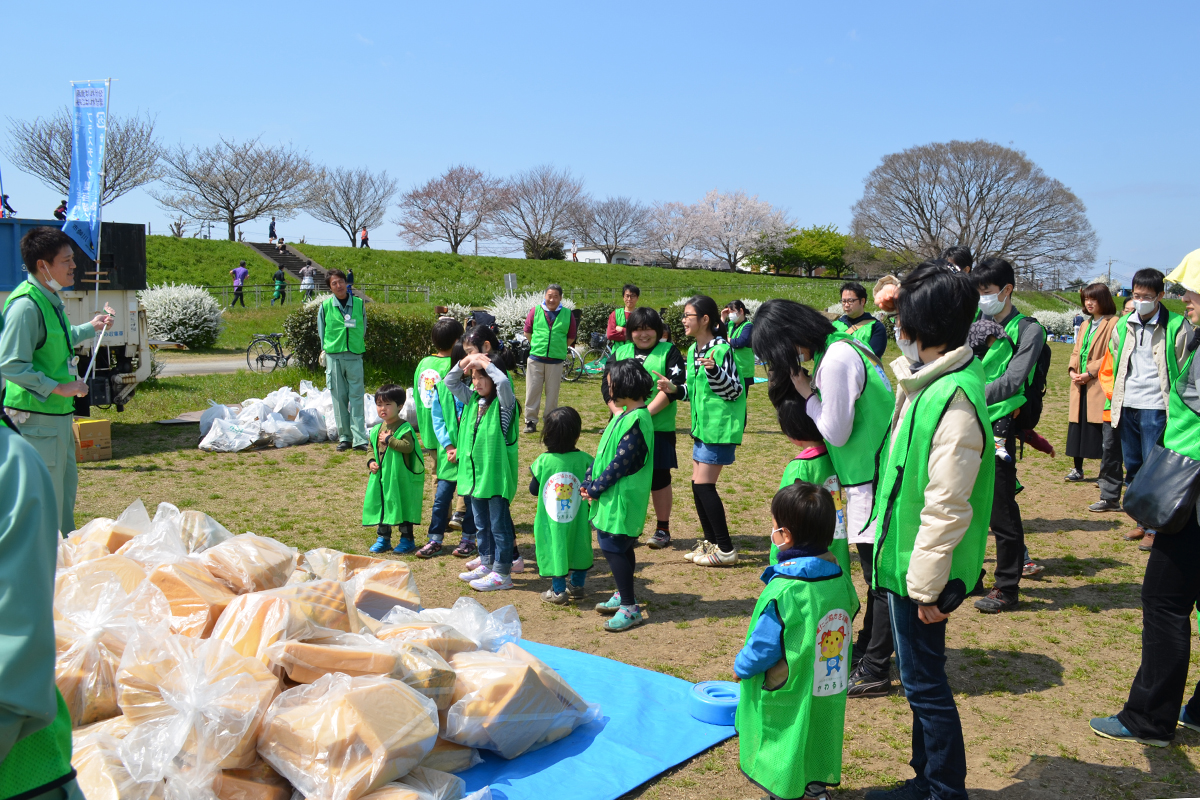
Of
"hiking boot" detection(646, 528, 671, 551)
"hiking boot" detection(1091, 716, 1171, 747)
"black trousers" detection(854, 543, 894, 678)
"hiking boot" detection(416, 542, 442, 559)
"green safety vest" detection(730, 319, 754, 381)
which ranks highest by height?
"green safety vest" detection(730, 319, 754, 381)

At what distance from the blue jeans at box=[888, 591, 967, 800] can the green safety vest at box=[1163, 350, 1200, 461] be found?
1437mm

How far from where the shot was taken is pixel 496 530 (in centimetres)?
566

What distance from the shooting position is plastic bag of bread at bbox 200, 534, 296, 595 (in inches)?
150

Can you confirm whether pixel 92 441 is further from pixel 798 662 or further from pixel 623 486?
pixel 798 662

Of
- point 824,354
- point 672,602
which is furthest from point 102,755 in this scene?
point 672,602

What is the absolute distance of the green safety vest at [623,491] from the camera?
4.85m

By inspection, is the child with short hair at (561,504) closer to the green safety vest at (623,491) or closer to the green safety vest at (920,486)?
the green safety vest at (623,491)

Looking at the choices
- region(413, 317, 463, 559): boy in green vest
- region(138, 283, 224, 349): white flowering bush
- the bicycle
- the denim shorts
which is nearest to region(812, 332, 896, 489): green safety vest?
the denim shorts

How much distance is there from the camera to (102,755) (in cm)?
265

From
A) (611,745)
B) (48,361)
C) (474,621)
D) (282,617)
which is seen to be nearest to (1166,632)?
(611,745)

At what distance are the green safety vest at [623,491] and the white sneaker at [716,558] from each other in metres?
1.36

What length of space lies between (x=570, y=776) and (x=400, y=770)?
75 centimetres

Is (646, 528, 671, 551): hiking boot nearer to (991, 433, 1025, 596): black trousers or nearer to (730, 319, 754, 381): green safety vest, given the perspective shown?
(730, 319, 754, 381): green safety vest

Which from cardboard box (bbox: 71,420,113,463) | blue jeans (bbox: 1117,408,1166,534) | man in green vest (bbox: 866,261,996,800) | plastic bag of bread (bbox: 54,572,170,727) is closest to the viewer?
man in green vest (bbox: 866,261,996,800)
